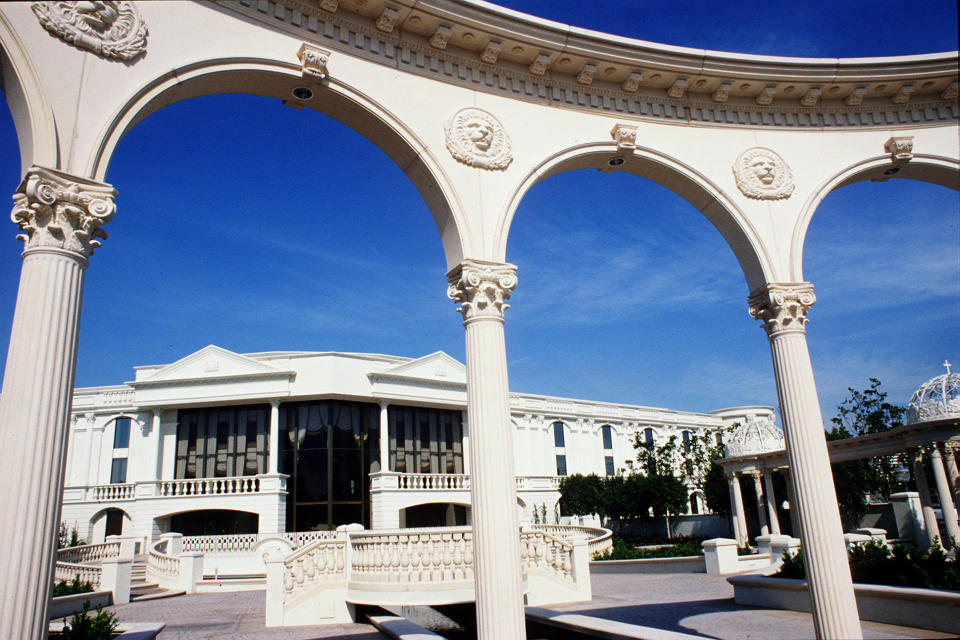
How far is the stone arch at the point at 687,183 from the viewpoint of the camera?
8.99 metres

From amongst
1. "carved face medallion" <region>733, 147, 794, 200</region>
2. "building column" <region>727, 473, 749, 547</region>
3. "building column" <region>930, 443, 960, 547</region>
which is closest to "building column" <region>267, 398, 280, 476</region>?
"building column" <region>727, 473, 749, 547</region>

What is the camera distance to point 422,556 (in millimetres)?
11812

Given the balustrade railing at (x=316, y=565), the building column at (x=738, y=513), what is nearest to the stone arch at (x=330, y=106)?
the balustrade railing at (x=316, y=565)

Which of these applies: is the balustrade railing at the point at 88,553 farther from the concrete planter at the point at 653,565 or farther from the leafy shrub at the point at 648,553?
the leafy shrub at the point at 648,553

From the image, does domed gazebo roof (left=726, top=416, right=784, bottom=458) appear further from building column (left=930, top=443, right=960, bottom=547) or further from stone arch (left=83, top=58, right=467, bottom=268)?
stone arch (left=83, top=58, right=467, bottom=268)

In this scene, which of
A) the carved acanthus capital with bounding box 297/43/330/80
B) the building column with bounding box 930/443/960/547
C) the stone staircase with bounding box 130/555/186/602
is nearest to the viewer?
the carved acanthus capital with bounding box 297/43/330/80

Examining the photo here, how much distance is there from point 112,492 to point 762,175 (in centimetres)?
3711

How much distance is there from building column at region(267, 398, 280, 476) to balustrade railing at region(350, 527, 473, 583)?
24291mm

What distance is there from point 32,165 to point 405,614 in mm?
13107

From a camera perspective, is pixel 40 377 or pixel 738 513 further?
pixel 738 513

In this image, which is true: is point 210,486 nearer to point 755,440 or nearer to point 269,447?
point 269,447

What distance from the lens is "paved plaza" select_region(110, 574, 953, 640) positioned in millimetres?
9906

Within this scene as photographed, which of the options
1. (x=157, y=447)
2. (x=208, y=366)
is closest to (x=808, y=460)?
(x=208, y=366)

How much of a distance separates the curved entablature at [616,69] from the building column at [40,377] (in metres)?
2.87
